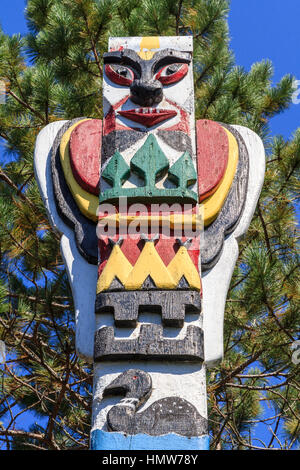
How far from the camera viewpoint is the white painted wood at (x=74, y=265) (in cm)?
302

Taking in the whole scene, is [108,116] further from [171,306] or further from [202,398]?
[202,398]

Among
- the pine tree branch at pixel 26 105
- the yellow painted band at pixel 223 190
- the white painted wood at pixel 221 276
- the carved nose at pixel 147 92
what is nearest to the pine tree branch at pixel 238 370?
the white painted wood at pixel 221 276

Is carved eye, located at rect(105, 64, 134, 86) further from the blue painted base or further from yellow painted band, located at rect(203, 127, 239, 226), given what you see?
the blue painted base

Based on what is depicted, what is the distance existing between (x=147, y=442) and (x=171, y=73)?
192 centimetres

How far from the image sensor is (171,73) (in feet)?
12.2

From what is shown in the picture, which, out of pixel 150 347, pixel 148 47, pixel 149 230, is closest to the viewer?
pixel 150 347

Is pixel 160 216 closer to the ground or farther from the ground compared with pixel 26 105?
closer to the ground

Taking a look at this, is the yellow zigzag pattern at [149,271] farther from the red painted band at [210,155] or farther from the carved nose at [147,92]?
the carved nose at [147,92]

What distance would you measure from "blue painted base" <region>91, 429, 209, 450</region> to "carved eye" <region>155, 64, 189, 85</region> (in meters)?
1.83

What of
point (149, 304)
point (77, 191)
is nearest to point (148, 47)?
point (77, 191)

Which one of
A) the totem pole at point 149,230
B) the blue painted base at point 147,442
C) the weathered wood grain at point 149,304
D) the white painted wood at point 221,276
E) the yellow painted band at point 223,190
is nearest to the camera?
the blue painted base at point 147,442

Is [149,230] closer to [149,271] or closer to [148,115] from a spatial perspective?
[149,271]

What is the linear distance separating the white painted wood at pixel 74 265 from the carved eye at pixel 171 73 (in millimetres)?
583
